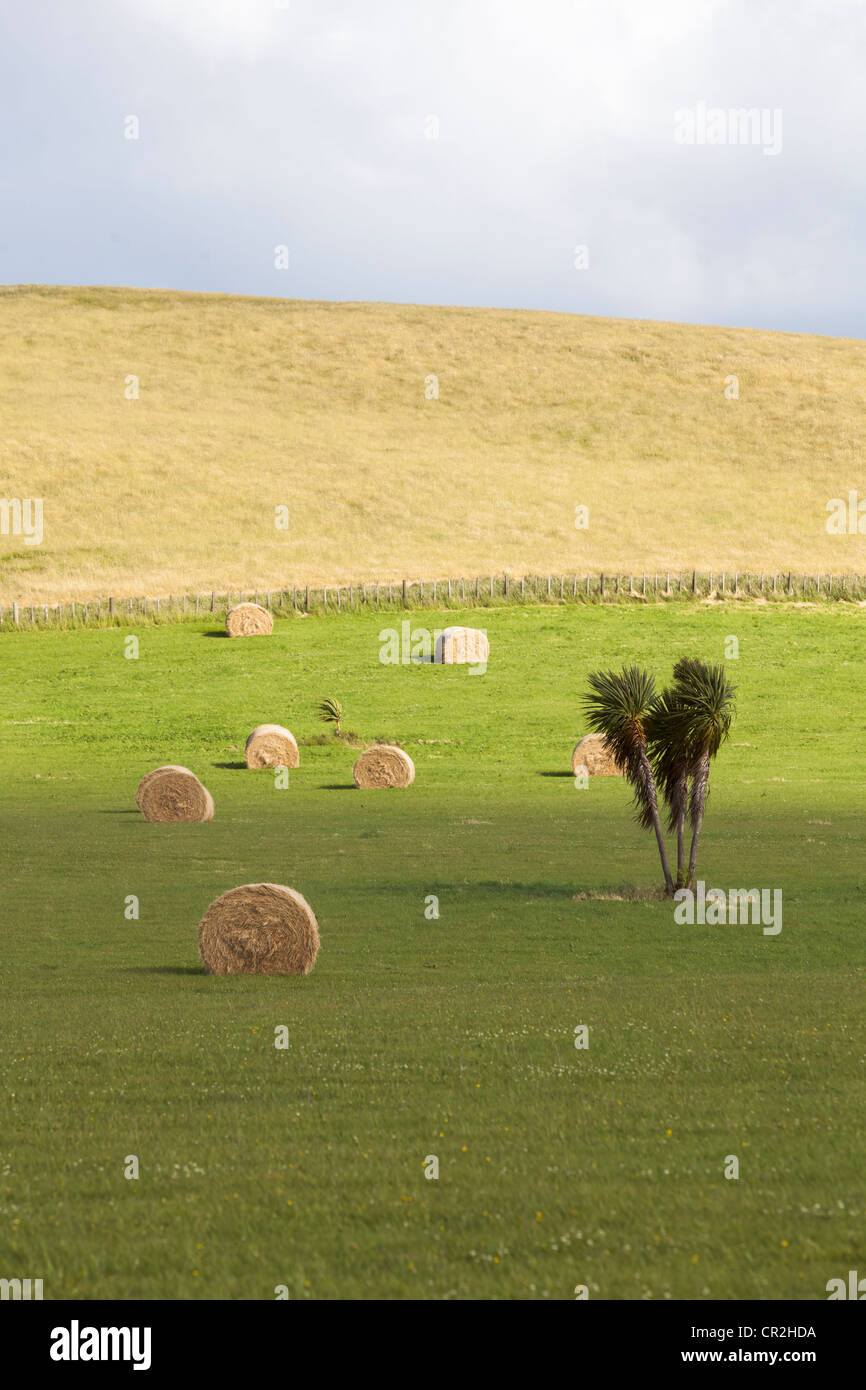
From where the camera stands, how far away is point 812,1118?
37.6 ft

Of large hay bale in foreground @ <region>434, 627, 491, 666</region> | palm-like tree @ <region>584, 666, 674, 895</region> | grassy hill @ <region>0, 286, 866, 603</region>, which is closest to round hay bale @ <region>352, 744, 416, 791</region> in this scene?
palm-like tree @ <region>584, 666, 674, 895</region>

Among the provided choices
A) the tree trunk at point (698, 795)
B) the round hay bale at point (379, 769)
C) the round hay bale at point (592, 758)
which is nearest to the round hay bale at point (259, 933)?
the tree trunk at point (698, 795)

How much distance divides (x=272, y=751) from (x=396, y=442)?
5882cm

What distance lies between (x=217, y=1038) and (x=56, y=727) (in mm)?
41987

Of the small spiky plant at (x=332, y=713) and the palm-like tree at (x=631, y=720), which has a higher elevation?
the small spiky plant at (x=332, y=713)

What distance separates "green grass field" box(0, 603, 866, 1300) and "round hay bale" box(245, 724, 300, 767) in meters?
5.64

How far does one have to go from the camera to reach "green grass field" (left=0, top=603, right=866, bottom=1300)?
8.95 metres

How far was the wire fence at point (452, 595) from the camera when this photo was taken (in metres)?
72.4

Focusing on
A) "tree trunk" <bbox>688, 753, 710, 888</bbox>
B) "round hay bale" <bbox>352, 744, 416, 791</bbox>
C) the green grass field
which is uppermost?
"round hay bale" <bbox>352, 744, 416, 791</bbox>

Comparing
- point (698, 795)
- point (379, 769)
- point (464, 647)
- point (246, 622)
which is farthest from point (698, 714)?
point (246, 622)

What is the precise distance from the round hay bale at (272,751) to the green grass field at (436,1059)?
18.5 ft

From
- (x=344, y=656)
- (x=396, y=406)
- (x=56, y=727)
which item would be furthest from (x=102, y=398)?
(x=56, y=727)

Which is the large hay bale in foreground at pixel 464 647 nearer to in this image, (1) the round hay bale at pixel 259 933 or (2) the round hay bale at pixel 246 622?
(2) the round hay bale at pixel 246 622

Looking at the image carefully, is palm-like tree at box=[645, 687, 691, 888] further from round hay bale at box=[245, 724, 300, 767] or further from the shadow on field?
round hay bale at box=[245, 724, 300, 767]
